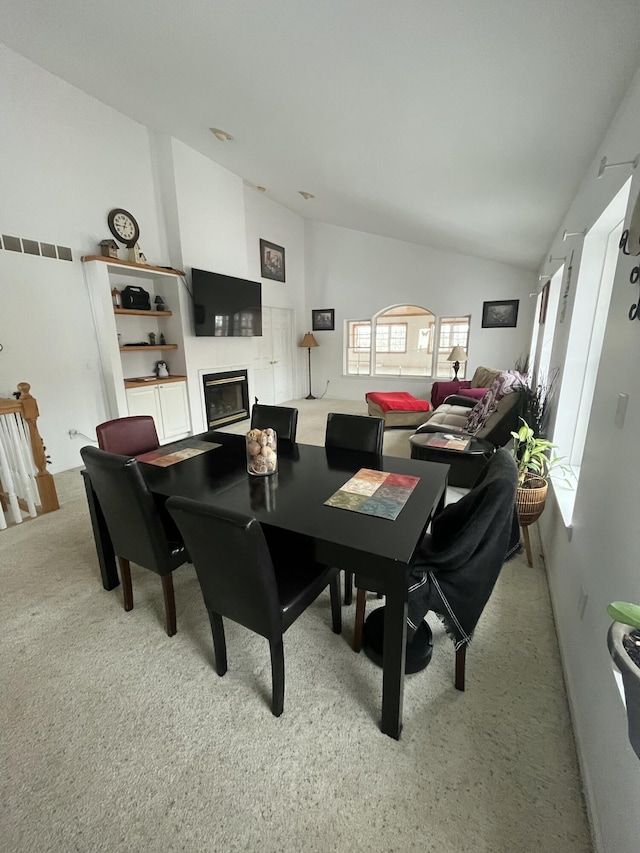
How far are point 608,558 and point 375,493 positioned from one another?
83 cm

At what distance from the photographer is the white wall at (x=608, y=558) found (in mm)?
945

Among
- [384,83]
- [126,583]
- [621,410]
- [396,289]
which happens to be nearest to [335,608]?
[126,583]

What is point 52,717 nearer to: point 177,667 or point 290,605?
point 177,667

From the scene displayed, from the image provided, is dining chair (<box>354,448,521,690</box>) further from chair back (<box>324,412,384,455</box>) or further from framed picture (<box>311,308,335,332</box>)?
framed picture (<box>311,308,335,332</box>)

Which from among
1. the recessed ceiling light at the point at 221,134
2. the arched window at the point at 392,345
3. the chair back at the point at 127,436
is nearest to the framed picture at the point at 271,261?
the arched window at the point at 392,345

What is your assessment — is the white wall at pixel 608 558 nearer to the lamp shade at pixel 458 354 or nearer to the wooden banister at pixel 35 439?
the wooden banister at pixel 35 439

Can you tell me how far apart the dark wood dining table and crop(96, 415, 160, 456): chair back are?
0.33 meters

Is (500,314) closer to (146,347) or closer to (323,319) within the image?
(323,319)

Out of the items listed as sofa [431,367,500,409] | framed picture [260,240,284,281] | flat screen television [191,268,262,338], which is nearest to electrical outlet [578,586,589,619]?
sofa [431,367,500,409]

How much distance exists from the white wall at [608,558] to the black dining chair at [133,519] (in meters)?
1.65

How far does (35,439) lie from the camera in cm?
289

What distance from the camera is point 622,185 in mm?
1530

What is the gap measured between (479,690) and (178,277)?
195 inches

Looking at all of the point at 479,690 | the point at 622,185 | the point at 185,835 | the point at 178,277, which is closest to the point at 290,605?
the point at 185,835
